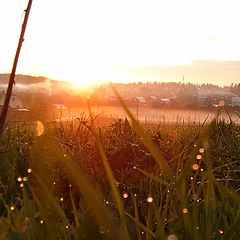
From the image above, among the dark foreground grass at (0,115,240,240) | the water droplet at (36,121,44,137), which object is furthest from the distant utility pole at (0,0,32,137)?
the water droplet at (36,121,44,137)

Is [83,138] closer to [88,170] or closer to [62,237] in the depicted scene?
[88,170]

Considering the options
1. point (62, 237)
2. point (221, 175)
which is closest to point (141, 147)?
point (221, 175)

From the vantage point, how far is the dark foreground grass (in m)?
1.58

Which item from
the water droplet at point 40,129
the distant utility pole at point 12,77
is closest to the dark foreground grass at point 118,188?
the water droplet at point 40,129

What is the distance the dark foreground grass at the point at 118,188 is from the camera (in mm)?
1585

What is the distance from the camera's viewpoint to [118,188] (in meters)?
A: 2.83

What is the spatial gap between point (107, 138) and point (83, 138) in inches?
14.1

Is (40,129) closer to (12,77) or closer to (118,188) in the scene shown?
(118,188)

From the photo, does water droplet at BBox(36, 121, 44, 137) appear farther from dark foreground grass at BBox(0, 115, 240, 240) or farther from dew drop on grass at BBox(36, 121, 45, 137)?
dark foreground grass at BBox(0, 115, 240, 240)

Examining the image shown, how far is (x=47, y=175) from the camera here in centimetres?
345

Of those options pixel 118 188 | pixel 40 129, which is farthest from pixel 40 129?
pixel 118 188

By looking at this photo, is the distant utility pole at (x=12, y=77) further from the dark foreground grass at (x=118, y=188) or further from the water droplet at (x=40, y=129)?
the water droplet at (x=40, y=129)

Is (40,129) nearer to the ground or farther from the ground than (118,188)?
farther from the ground

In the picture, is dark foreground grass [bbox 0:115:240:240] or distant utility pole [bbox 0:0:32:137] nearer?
dark foreground grass [bbox 0:115:240:240]
